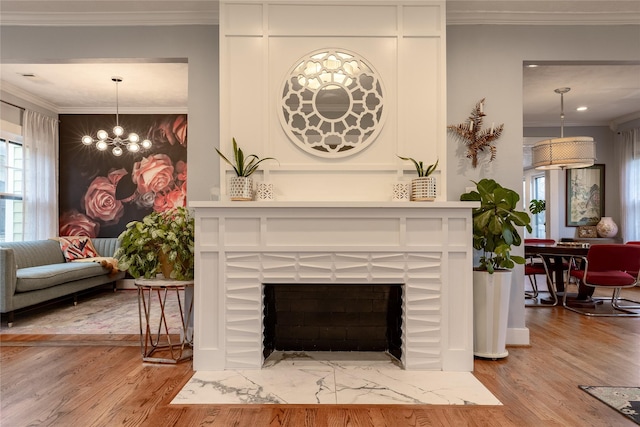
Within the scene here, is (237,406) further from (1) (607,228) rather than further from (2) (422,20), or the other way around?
(1) (607,228)

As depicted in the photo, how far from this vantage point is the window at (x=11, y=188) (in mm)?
5508

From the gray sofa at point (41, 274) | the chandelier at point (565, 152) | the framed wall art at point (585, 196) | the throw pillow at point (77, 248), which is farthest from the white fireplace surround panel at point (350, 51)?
the framed wall art at point (585, 196)

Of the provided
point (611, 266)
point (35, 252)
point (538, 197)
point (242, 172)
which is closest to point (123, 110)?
point (35, 252)

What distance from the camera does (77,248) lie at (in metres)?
5.66

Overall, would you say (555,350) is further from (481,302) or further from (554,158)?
(554,158)

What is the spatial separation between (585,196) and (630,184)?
0.65 m

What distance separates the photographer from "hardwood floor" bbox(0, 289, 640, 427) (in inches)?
78.7

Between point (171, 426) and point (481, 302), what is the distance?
2.08m

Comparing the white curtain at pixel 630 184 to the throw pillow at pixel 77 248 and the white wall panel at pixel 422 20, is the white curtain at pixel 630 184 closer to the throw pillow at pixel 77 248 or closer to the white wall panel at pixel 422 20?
the white wall panel at pixel 422 20

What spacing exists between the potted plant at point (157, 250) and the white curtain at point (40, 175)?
13.0ft

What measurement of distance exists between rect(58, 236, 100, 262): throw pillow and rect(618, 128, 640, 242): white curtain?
27.1 feet

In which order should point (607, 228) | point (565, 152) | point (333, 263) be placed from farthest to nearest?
point (607, 228) → point (565, 152) → point (333, 263)

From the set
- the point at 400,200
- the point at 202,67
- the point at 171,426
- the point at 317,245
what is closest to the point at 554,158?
the point at 400,200

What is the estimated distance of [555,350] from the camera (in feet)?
10.1
